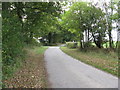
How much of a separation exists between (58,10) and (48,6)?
0.94m

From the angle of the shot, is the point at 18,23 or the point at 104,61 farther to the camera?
the point at 104,61

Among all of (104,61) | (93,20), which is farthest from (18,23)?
(93,20)

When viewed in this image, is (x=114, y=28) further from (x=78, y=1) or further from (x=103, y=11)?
(x=78, y=1)

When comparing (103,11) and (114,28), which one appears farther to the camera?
(103,11)

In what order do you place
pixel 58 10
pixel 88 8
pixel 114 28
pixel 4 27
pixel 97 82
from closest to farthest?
pixel 97 82, pixel 4 27, pixel 58 10, pixel 114 28, pixel 88 8

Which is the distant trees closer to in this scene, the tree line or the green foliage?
the tree line

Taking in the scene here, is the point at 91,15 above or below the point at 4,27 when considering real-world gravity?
above

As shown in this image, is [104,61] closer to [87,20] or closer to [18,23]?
[18,23]

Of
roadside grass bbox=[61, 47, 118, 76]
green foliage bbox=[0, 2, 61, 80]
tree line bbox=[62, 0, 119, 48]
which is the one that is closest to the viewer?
green foliage bbox=[0, 2, 61, 80]

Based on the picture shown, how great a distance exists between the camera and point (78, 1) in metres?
14.8

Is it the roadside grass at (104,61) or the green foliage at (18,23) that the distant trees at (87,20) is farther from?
the green foliage at (18,23)

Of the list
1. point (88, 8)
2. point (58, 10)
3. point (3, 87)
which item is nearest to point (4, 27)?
point (3, 87)

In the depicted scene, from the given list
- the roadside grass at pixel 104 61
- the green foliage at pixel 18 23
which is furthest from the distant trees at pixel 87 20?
the green foliage at pixel 18 23

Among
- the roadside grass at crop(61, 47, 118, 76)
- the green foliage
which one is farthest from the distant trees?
the green foliage
